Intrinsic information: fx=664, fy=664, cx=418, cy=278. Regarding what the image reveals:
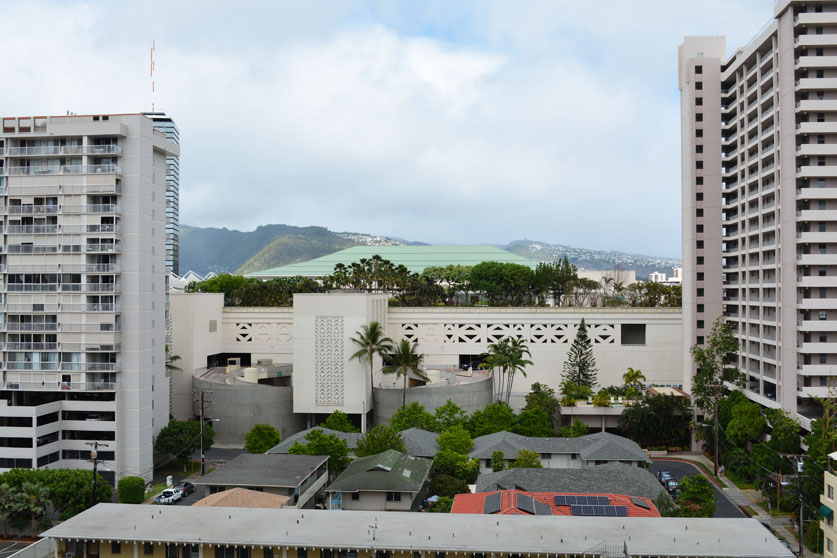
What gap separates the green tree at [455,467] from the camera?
154ft

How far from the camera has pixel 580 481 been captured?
42.2m

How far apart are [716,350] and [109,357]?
167 ft

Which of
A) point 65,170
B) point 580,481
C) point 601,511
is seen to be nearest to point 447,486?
point 580,481

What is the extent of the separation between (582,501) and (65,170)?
148 feet

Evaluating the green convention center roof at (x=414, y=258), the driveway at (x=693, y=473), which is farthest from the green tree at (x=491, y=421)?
the green convention center roof at (x=414, y=258)

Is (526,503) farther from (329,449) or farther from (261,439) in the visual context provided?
(261,439)

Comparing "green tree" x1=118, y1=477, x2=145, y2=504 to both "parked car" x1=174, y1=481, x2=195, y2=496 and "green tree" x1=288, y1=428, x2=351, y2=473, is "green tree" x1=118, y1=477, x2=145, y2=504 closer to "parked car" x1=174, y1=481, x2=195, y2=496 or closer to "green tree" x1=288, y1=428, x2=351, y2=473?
"parked car" x1=174, y1=481, x2=195, y2=496

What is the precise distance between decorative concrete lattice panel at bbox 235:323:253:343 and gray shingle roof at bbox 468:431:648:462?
36330 millimetres

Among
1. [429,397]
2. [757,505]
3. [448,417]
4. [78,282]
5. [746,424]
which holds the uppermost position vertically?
[78,282]

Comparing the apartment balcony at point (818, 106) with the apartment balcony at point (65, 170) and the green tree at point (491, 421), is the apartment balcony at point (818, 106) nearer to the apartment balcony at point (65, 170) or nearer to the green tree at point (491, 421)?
the green tree at point (491, 421)

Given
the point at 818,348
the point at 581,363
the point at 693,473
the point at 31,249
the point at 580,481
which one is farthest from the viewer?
the point at 581,363

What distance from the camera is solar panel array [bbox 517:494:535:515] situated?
35.4 meters

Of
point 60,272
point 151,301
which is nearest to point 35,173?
point 60,272

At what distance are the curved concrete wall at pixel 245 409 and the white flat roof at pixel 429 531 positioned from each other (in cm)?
2800
